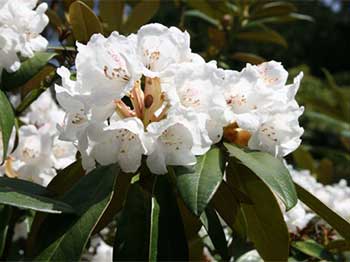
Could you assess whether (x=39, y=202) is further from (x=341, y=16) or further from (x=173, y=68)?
(x=341, y=16)

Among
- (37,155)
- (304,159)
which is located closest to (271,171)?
(37,155)

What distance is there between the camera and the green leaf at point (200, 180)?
89 centimetres

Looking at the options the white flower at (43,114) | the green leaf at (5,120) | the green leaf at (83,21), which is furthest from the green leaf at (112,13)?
the green leaf at (5,120)

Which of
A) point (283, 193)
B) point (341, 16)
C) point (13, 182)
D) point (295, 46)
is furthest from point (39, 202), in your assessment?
point (341, 16)

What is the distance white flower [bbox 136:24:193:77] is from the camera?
0.97 metres

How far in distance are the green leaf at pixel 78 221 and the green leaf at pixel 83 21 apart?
0.35 m

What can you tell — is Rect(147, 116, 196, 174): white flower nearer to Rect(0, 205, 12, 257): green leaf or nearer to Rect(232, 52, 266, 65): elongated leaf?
Rect(0, 205, 12, 257): green leaf

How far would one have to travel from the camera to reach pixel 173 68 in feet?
3.17

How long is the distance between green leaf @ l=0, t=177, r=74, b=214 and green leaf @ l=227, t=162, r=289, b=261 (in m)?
0.28

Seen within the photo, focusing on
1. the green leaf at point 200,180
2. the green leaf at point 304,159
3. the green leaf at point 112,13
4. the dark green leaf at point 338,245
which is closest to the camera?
the green leaf at point 200,180

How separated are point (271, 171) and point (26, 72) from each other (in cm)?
53

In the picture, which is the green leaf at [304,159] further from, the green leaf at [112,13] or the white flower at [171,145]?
the white flower at [171,145]

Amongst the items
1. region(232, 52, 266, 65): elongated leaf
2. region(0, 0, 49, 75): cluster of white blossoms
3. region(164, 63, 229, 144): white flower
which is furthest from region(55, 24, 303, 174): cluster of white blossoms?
region(232, 52, 266, 65): elongated leaf

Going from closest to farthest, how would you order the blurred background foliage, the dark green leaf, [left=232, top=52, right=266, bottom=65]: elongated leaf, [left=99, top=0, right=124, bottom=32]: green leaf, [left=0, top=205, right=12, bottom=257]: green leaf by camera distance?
[left=0, top=205, right=12, bottom=257]: green leaf < the dark green leaf < the blurred background foliage < [left=99, top=0, right=124, bottom=32]: green leaf < [left=232, top=52, right=266, bottom=65]: elongated leaf
